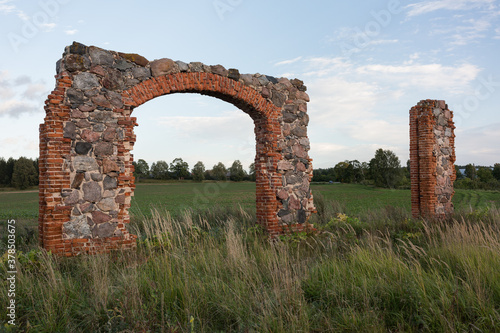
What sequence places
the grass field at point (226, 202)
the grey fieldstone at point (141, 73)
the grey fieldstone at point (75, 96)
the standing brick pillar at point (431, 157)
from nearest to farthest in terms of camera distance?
the grey fieldstone at point (75, 96), the grey fieldstone at point (141, 73), the standing brick pillar at point (431, 157), the grass field at point (226, 202)

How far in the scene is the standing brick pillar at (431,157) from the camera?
34.9 feet

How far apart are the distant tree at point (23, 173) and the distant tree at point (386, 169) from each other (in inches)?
1865

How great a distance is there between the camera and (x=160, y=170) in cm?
6262

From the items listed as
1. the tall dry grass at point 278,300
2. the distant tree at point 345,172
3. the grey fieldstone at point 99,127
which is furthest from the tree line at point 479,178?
the grey fieldstone at point 99,127

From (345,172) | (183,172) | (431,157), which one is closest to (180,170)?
(183,172)

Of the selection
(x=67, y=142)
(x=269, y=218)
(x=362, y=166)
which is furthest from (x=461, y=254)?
(x=362, y=166)

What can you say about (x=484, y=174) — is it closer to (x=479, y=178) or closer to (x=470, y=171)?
(x=479, y=178)

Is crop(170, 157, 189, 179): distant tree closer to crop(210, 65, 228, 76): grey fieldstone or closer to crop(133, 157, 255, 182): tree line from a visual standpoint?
crop(133, 157, 255, 182): tree line

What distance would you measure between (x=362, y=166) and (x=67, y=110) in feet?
205

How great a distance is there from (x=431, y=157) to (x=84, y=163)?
9715mm

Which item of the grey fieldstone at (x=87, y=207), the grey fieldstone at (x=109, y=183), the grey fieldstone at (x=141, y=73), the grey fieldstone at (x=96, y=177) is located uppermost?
the grey fieldstone at (x=141, y=73)

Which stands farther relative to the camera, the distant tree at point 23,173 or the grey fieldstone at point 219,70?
the distant tree at point 23,173

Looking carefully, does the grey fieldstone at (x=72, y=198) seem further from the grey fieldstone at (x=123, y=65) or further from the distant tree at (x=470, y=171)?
the distant tree at (x=470, y=171)

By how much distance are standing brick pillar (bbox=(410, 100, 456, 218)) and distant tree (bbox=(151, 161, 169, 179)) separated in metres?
52.7
